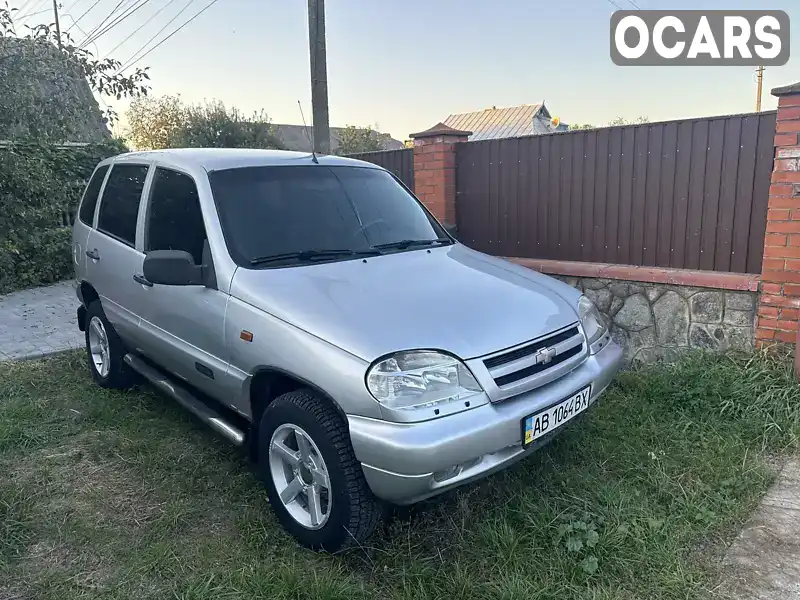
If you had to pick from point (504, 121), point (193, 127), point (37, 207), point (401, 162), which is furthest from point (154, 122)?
point (504, 121)

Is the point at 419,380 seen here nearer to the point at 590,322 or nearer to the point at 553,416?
the point at 553,416

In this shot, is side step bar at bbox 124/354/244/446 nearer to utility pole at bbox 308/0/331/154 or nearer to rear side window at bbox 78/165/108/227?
rear side window at bbox 78/165/108/227

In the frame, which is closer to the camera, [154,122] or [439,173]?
[439,173]

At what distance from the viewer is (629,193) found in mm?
5164

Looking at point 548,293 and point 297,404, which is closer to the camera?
point 297,404

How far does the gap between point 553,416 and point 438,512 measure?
30.9 inches

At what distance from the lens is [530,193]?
5832 mm

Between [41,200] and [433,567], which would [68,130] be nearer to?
[41,200]

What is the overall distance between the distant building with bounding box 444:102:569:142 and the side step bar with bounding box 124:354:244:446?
33894mm

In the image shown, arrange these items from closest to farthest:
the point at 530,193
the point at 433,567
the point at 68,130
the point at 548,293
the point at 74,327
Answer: the point at 433,567, the point at 548,293, the point at 530,193, the point at 74,327, the point at 68,130

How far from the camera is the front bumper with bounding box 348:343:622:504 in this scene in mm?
2244

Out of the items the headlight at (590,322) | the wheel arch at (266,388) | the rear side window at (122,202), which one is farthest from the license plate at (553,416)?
the rear side window at (122,202)

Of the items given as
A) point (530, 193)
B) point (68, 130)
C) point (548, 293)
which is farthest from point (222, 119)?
point (548, 293)

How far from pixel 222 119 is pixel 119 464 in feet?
58.6
